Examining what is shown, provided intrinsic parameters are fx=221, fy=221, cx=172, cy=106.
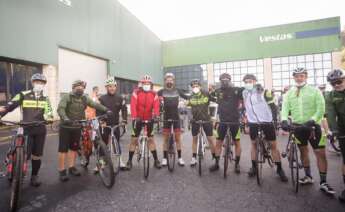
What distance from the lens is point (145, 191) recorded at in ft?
13.7

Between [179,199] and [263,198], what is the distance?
4.67 feet

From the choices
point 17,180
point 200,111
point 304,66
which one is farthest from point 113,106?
point 304,66

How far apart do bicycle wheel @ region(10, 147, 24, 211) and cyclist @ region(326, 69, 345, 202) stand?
516 cm

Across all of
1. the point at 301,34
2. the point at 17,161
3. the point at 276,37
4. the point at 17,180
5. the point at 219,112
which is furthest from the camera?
the point at 276,37

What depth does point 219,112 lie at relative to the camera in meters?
5.50

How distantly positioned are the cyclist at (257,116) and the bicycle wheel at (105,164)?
9.83 ft

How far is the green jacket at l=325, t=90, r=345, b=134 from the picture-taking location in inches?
149

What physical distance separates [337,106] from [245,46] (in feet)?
107

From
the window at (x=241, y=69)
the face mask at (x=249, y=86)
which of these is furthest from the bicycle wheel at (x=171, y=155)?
the window at (x=241, y=69)

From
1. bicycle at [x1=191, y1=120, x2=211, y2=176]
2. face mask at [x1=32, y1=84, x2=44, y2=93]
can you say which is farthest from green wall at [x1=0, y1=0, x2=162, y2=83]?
bicycle at [x1=191, y1=120, x2=211, y2=176]

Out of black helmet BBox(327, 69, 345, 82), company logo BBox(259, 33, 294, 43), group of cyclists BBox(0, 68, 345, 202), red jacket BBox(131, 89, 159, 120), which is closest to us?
black helmet BBox(327, 69, 345, 82)

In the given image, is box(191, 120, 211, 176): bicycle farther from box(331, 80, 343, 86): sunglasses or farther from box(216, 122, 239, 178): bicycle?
box(331, 80, 343, 86): sunglasses

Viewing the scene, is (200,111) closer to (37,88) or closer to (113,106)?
(113,106)

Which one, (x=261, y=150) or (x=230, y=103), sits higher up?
(x=230, y=103)
